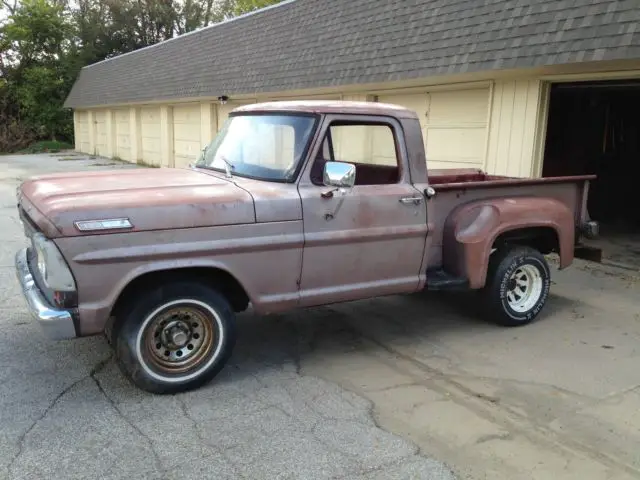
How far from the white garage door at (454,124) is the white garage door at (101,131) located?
25243mm

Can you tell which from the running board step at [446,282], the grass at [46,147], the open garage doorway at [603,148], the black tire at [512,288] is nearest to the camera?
the running board step at [446,282]

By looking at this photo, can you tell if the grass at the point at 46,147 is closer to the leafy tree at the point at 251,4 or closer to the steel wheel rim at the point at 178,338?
the leafy tree at the point at 251,4

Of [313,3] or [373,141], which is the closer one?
[373,141]

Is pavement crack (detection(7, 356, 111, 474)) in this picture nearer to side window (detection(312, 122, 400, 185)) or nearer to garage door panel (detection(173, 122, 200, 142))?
side window (detection(312, 122, 400, 185))

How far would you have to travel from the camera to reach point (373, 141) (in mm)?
5246

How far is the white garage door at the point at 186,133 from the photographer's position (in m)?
20.7

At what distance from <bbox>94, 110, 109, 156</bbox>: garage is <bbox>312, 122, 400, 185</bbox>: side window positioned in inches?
1139

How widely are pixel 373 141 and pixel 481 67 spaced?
399 cm

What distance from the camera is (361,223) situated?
15.4 feet

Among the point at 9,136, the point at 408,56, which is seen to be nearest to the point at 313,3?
the point at 408,56

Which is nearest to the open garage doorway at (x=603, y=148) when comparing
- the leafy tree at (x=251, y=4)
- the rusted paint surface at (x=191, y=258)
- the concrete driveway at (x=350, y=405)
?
the concrete driveway at (x=350, y=405)

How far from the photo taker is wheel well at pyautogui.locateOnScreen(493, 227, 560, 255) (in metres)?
5.73

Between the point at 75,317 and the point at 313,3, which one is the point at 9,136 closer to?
the point at 313,3

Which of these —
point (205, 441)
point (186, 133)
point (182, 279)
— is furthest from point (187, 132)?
point (205, 441)
